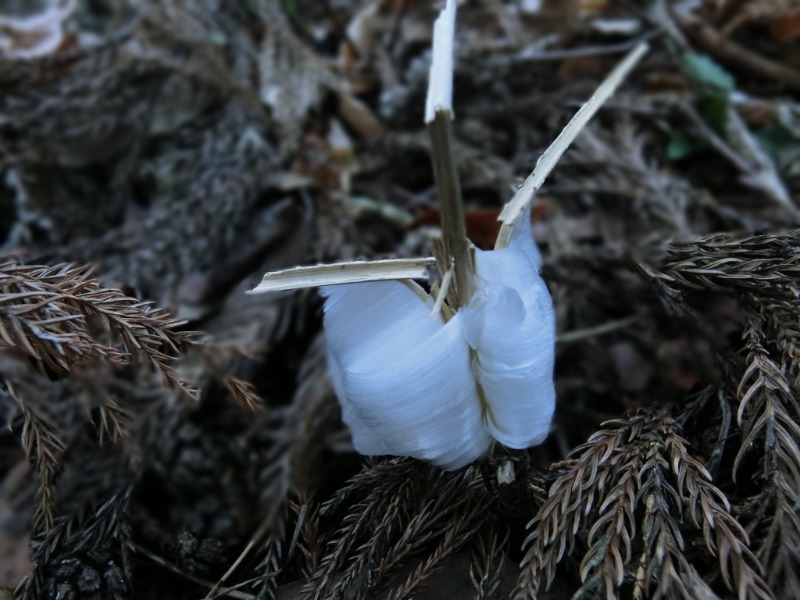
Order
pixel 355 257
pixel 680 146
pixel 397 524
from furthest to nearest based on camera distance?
1. pixel 680 146
2. pixel 355 257
3. pixel 397 524

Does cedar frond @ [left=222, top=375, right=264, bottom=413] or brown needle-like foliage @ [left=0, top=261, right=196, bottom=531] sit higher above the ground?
brown needle-like foliage @ [left=0, top=261, right=196, bottom=531]

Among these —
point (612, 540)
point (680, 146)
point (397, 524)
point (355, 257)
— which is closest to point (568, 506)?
point (612, 540)

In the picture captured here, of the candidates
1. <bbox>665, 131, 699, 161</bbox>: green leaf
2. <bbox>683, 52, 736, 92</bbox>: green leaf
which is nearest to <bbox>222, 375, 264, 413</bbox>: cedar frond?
<bbox>665, 131, 699, 161</bbox>: green leaf

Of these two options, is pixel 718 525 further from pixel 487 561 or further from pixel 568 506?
pixel 487 561

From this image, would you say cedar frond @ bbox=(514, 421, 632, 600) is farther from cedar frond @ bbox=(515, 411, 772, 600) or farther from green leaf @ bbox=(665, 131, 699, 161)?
green leaf @ bbox=(665, 131, 699, 161)

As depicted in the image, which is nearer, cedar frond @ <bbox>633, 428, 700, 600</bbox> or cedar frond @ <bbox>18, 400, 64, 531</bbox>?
cedar frond @ <bbox>633, 428, 700, 600</bbox>

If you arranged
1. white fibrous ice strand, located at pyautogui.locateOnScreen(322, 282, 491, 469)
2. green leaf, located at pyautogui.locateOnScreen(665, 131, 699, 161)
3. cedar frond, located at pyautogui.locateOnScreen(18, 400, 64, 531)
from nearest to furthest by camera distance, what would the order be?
1. white fibrous ice strand, located at pyautogui.locateOnScreen(322, 282, 491, 469)
2. cedar frond, located at pyautogui.locateOnScreen(18, 400, 64, 531)
3. green leaf, located at pyautogui.locateOnScreen(665, 131, 699, 161)

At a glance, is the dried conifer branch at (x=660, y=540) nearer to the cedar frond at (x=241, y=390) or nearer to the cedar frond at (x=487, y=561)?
the cedar frond at (x=487, y=561)

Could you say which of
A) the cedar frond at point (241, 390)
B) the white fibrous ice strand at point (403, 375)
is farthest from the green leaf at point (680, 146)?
the cedar frond at point (241, 390)
